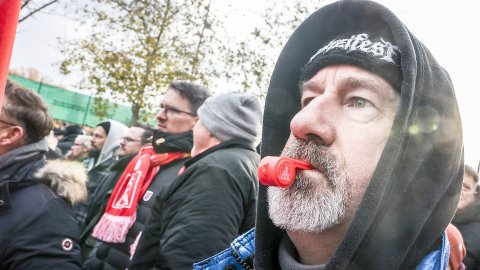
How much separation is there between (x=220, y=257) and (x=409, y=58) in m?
0.93

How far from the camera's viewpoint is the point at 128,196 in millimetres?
3547

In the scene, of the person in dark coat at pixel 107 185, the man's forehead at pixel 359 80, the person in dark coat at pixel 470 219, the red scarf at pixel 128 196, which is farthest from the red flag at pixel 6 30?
the person in dark coat at pixel 470 219

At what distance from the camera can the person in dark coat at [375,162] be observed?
3.99 feet

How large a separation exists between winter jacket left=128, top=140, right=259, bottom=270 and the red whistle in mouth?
1068 mm

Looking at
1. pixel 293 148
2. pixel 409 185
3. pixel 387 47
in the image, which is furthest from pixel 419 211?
pixel 387 47

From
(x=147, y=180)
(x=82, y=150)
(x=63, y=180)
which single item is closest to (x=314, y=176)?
(x=63, y=180)

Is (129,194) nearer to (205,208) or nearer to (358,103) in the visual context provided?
(205,208)

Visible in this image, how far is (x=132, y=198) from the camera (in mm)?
3512

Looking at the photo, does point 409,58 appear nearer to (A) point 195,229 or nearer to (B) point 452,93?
(B) point 452,93

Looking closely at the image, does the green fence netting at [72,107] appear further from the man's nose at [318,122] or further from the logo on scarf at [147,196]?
the man's nose at [318,122]

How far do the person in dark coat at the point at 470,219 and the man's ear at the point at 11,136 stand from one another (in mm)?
3503

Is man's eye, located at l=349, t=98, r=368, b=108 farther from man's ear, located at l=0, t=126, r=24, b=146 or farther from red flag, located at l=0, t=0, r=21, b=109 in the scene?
man's ear, located at l=0, t=126, r=24, b=146

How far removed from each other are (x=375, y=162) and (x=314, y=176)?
0.19 metres

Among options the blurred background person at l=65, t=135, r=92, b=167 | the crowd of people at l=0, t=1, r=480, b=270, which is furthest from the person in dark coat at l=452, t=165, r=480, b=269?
the blurred background person at l=65, t=135, r=92, b=167
